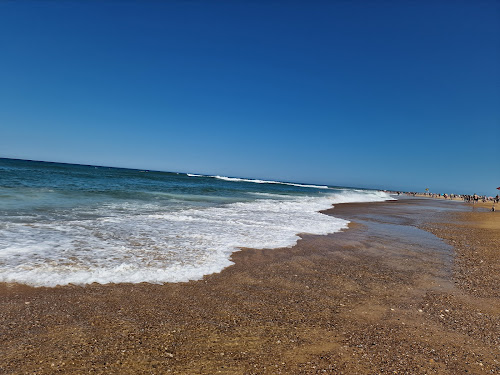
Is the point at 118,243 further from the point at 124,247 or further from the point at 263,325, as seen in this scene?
the point at 263,325

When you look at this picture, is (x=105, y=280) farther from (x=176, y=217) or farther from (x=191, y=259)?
(x=176, y=217)

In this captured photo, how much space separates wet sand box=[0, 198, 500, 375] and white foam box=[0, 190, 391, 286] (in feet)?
1.87

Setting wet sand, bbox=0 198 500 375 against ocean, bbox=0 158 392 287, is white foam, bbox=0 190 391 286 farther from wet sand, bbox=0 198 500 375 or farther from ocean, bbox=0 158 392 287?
wet sand, bbox=0 198 500 375

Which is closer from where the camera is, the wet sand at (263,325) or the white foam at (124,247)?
the wet sand at (263,325)

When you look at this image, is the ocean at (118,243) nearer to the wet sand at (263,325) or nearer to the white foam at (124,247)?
the white foam at (124,247)

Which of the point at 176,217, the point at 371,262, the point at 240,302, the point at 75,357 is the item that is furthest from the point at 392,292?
the point at 176,217

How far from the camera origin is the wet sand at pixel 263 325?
3.16 metres

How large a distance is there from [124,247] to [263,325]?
516 cm

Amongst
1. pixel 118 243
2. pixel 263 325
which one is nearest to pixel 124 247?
pixel 118 243

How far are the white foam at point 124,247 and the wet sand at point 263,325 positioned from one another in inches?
22.5

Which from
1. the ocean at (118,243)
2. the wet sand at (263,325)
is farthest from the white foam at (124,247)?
the wet sand at (263,325)

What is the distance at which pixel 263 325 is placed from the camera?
403 centimetres

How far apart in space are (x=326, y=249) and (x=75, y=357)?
7.42 m

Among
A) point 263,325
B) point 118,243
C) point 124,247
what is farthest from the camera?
point 118,243
